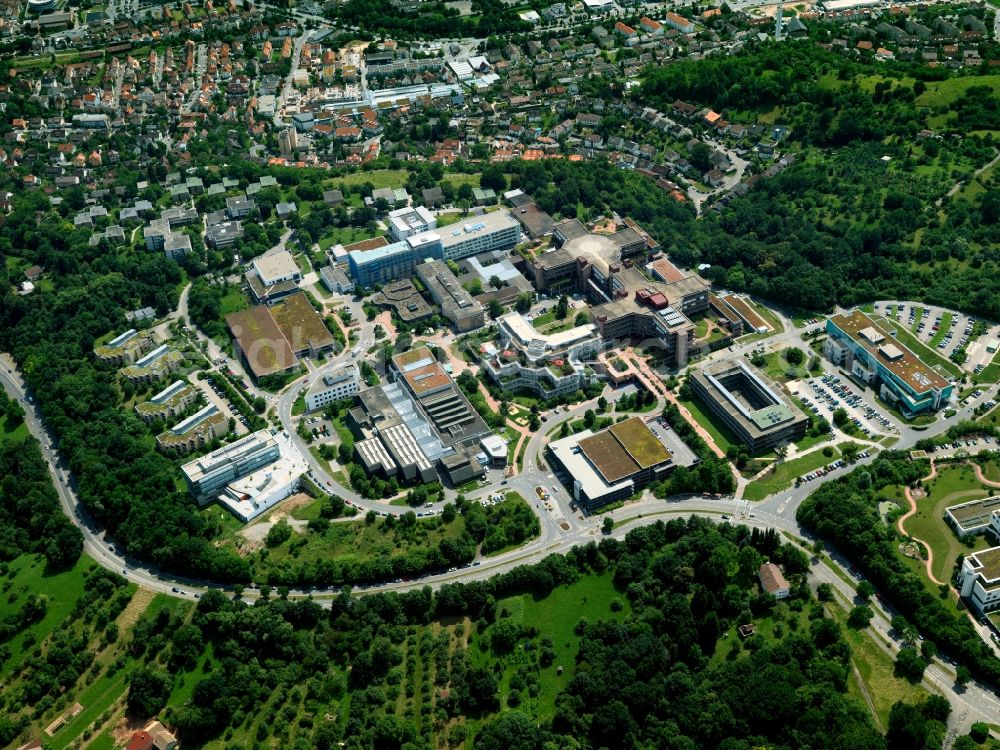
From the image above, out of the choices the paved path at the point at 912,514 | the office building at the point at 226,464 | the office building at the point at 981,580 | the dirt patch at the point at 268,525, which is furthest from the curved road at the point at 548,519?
the office building at the point at 981,580

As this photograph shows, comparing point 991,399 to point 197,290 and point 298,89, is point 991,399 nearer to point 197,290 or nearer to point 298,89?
point 197,290

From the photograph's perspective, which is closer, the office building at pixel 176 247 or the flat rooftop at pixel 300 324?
the flat rooftop at pixel 300 324

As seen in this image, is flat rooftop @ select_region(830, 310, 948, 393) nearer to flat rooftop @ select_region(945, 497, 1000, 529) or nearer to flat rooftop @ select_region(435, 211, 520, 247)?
flat rooftop @ select_region(945, 497, 1000, 529)

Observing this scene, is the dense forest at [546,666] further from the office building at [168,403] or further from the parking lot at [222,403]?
the office building at [168,403]

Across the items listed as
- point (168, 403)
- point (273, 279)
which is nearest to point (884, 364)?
point (273, 279)

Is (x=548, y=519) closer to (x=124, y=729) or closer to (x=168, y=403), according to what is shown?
(x=124, y=729)

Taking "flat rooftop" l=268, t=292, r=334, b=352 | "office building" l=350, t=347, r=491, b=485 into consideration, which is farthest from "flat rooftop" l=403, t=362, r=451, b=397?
"flat rooftop" l=268, t=292, r=334, b=352
